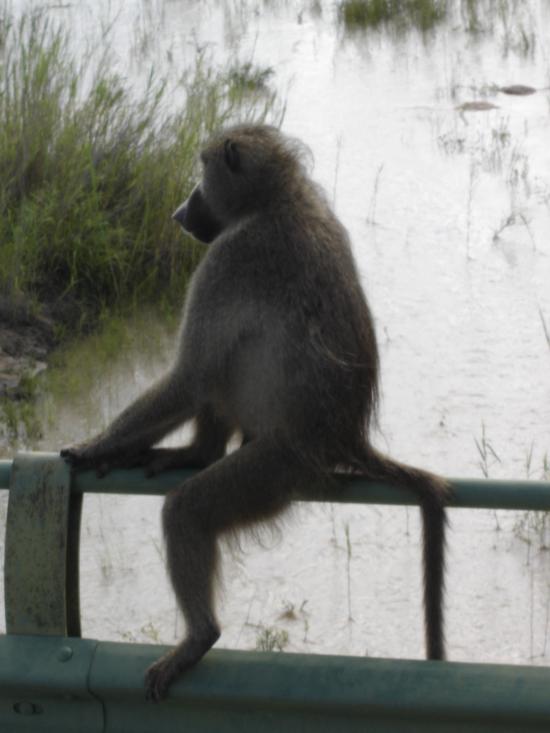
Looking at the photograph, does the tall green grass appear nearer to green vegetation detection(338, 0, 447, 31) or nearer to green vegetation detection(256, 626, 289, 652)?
green vegetation detection(256, 626, 289, 652)

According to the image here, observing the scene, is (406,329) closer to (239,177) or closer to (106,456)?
(239,177)

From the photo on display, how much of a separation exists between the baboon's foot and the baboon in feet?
0.41

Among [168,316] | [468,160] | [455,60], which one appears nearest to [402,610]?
[168,316]

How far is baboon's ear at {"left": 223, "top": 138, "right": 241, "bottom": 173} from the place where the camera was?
3135mm

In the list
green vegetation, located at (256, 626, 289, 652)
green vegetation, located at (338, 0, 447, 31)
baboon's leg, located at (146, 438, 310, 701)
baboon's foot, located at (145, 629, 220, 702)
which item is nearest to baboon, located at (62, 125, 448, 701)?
baboon's leg, located at (146, 438, 310, 701)

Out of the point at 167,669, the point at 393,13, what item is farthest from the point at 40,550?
the point at 393,13

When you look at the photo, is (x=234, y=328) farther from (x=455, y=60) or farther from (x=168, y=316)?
(x=455, y=60)

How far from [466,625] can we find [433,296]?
2766mm

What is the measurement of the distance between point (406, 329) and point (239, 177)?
3714 mm

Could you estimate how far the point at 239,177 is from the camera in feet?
10.3

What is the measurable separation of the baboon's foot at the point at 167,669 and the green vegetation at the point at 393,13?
9.93 m

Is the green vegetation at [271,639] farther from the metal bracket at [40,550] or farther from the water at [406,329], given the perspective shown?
the metal bracket at [40,550]

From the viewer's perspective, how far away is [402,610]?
472cm

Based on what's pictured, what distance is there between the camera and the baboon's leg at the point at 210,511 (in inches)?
96.2
